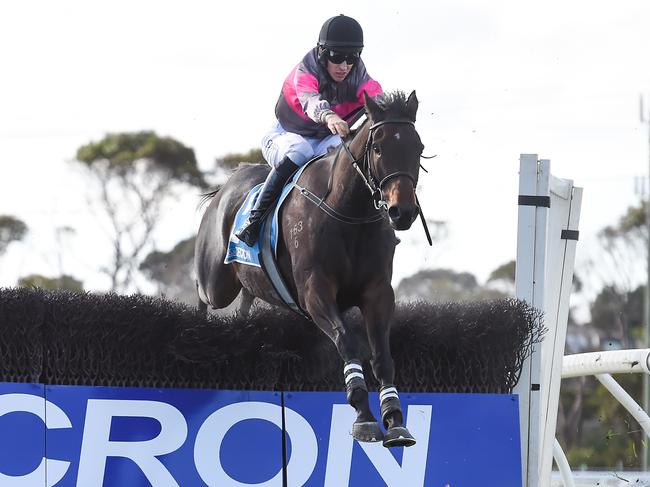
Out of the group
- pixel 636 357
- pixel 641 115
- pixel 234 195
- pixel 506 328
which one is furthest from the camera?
pixel 641 115

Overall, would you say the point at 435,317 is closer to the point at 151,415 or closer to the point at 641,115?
the point at 151,415

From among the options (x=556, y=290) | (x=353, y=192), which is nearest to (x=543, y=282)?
(x=556, y=290)

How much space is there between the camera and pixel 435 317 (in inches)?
245

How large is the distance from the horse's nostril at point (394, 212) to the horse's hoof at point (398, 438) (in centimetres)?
97

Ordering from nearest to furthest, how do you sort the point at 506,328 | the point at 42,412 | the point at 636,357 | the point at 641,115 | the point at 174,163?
1. the point at 42,412
2. the point at 506,328
3. the point at 636,357
4. the point at 641,115
5. the point at 174,163

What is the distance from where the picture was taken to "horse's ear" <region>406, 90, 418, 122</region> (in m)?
5.89

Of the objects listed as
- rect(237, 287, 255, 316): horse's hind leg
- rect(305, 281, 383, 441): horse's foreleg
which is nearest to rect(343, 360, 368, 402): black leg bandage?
rect(305, 281, 383, 441): horse's foreleg

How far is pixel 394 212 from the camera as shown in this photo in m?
5.50

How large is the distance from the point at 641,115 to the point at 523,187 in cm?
2848

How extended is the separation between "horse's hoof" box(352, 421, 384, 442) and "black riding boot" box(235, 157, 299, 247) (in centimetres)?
167

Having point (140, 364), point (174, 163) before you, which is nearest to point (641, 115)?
point (174, 163)

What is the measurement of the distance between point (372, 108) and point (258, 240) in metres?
1.29

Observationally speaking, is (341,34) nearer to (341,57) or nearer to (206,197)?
(341,57)

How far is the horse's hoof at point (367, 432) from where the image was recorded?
5.46m
